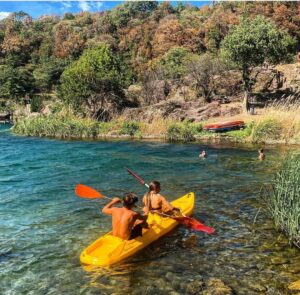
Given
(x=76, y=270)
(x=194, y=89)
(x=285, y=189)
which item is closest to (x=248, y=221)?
(x=285, y=189)

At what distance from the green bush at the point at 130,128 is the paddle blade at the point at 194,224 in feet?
62.6

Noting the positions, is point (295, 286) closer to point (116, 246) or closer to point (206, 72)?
point (116, 246)

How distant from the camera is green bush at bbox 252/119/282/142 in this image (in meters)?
22.9

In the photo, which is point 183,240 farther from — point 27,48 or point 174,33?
point 27,48

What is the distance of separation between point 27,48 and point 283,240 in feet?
252

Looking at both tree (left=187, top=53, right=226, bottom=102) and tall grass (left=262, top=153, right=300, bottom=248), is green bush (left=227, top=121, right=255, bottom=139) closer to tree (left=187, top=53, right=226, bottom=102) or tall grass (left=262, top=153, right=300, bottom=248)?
tree (left=187, top=53, right=226, bottom=102)

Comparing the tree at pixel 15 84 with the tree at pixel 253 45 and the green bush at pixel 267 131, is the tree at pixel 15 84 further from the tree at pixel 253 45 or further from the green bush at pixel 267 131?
the green bush at pixel 267 131

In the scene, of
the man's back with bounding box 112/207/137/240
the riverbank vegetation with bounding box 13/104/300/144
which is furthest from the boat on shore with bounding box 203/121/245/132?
the man's back with bounding box 112/207/137/240

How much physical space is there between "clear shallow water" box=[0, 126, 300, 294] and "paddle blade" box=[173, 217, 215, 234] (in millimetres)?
245

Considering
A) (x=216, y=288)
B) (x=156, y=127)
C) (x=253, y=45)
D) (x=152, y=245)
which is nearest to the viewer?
(x=216, y=288)

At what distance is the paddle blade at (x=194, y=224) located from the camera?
9000mm

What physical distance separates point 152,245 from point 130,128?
20.3 meters

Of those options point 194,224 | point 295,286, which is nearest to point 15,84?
point 194,224

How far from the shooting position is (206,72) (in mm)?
34750
